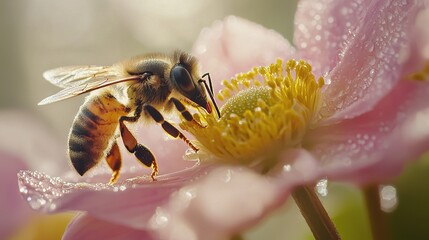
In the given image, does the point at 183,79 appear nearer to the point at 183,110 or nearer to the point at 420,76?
the point at 183,110

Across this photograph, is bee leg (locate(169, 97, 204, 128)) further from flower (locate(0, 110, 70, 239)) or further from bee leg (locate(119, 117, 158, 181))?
flower (locate(0, 110, 70, 239))

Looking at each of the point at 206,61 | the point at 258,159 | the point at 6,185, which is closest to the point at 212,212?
the point at 258,159

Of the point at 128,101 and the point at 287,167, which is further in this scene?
the point at 128,101

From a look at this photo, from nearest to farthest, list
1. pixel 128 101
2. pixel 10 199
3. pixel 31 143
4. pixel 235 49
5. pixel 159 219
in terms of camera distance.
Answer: pixel 159 219
pixel 128 101
pixel 235 49
pixel 10 199
pixel 31 143

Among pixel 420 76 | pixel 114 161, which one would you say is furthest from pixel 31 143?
pixel 420 76

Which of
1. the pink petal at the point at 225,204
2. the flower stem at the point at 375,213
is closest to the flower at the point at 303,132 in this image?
the pink petal at the point at 225,204

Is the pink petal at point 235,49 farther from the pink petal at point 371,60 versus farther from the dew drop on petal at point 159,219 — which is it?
the dew drop on petal at point 159,219

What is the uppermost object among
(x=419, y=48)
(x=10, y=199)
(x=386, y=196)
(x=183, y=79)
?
(x=419, y=48)
